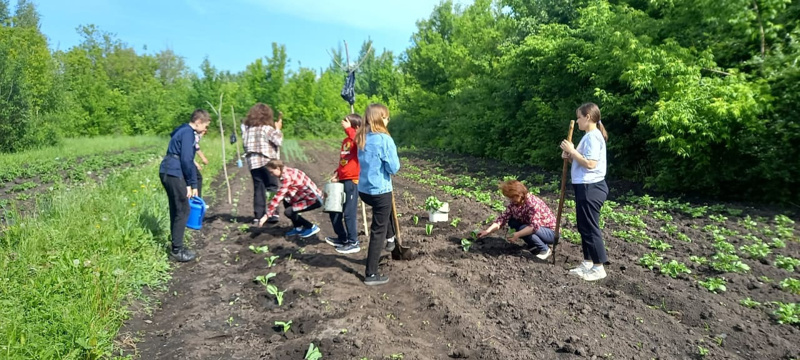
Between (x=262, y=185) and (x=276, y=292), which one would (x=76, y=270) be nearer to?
(x=276, y=292)

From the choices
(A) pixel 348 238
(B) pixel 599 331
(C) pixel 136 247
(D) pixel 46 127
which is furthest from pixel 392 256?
(D) pixel 46 127

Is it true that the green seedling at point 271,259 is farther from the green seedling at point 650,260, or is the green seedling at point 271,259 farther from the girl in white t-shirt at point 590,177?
the green seedling at point 650,260

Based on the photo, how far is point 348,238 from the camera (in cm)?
603

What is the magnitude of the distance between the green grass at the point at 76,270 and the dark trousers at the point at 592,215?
430 centimetres

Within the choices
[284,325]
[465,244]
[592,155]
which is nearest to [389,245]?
[465,244]

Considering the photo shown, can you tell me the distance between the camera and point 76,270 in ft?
15.2

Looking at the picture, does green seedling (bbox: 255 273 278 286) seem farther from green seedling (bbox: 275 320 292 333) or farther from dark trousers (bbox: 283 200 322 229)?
dark trousers (bbox: 283 200 322 229)

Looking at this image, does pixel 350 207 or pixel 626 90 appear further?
pixel 626 90

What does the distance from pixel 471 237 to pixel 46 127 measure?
25.1 metres

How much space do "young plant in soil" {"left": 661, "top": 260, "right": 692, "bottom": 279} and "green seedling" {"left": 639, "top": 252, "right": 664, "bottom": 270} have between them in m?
0.12

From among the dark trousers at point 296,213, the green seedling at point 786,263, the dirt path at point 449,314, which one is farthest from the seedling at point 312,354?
the green seedling at point 786,263

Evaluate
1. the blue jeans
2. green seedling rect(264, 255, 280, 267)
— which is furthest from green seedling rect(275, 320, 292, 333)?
the blue jeans

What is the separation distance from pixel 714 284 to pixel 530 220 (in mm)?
1868

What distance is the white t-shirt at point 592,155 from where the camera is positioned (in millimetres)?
4629
